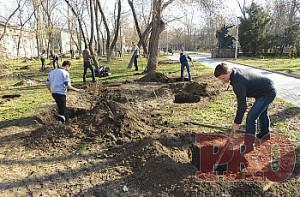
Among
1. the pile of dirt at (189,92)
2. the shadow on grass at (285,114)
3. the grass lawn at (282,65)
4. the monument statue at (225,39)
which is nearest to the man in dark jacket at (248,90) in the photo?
the shadow on grass at (285,114)

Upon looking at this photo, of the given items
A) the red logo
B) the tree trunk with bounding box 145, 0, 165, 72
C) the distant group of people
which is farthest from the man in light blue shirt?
the tree trunk with bounding box 145, 0, 165, 72

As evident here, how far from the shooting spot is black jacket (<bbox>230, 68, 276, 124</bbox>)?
4902mm

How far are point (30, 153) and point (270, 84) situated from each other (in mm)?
4542

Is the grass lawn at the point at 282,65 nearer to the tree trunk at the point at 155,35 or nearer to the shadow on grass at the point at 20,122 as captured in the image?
the tree trunk at the point at 155,35

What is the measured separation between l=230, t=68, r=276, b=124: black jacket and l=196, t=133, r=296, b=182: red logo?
1.68 ft

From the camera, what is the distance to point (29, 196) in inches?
182

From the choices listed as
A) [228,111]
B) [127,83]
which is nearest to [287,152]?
[228,111]

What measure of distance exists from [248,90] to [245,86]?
20 centimetres

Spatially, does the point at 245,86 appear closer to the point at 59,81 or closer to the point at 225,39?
the point at 59,81

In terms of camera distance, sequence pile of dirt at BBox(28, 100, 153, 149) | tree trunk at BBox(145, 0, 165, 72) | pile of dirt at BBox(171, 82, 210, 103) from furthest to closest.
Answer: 1. tree trunk at BBox(145, 0, 165, 72)
2. pile of dirt at BBox(171, 82, 210, 103)
3. pile of dirt at BBox(28, 100, 153, 149)

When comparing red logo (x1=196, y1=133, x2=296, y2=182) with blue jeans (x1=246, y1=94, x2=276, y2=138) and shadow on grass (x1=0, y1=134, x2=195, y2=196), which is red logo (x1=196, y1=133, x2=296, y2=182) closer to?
blue jeans (x1=246, y1=94, x2=276, y2=138)

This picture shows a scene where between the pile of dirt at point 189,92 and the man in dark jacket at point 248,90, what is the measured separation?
5.25m

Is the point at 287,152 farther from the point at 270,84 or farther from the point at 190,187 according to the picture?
the point at 190,187

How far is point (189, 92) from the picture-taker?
468 inches
